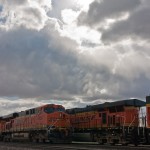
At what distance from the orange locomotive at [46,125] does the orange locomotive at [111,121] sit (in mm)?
2122

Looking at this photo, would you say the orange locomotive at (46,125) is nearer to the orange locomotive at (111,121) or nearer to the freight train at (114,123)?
the freight train at (114,123)

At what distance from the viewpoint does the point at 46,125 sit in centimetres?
3416

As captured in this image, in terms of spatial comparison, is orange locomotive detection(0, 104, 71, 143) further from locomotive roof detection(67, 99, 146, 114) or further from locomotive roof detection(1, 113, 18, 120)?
locomotive roof detection(1, 113, 18, 120)

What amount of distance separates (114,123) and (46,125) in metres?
7.26

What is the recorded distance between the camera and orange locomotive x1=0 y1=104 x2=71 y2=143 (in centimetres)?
3384

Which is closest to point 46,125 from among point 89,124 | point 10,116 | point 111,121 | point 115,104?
point 89,124

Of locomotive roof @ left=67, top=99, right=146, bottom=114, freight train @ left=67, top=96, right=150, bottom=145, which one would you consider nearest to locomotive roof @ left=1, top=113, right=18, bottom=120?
freight train @ left=67, top=96, right=150, bottom=145

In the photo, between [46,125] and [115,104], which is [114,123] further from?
[46,125]

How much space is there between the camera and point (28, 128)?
38.6 meters

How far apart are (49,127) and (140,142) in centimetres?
1041

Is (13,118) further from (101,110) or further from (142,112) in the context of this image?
(142,112)

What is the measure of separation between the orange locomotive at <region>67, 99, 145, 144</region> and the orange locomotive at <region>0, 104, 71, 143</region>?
212cm

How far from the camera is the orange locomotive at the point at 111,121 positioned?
94.4 ft

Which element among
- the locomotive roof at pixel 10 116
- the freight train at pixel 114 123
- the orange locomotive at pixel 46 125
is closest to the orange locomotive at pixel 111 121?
the freight train at pixel 114 123
